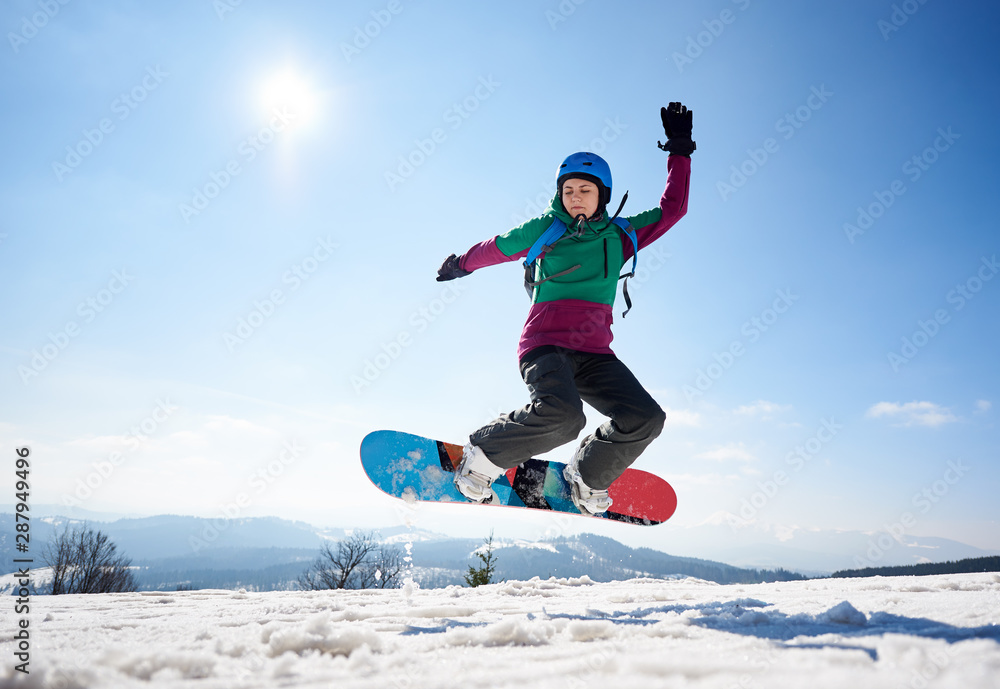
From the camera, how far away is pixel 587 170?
4191 mm

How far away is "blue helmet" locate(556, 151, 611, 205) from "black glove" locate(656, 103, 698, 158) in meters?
0.87

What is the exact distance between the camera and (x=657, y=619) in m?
2.25

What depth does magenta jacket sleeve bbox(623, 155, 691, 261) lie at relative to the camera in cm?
458

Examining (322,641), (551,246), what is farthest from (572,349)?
(322,641)

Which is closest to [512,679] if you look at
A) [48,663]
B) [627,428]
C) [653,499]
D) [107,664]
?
[107,664]

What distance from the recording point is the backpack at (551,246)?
162 inches

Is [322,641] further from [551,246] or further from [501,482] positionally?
[501,482]

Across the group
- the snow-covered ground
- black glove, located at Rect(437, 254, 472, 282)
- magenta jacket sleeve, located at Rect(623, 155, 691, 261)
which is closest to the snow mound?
the snow-covered ground

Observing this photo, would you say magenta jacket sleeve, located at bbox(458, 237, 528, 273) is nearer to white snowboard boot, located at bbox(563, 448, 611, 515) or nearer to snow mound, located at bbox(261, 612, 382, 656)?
white snowboard boot, located at bbox(563, 448, 611, 515)

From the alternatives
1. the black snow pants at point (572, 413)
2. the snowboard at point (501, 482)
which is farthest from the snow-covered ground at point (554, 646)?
the snowboard at point (501, 482)

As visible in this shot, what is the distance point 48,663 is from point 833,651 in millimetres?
2070

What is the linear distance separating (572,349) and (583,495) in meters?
1.52

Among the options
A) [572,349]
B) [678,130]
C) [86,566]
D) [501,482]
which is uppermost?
[678,130]

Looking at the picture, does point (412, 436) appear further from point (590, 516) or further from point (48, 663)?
point (48, 663)
